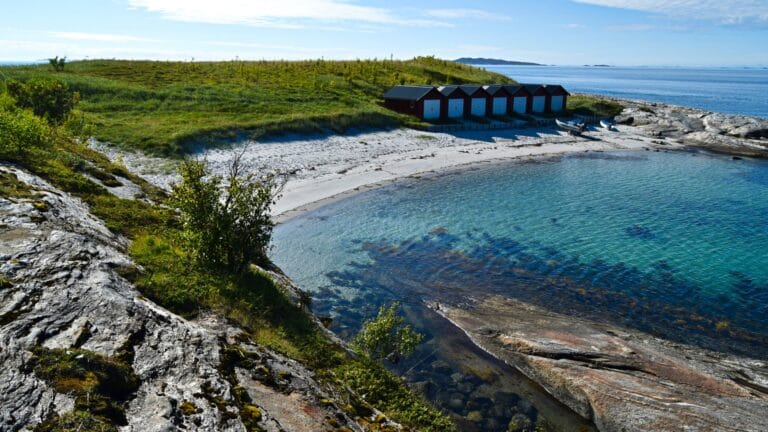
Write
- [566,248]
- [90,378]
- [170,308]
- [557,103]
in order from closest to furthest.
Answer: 1. [90,378]
2. [170,308]
3. [566,248]
4. [557,103]

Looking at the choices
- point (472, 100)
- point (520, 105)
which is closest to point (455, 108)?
point (472, 100)

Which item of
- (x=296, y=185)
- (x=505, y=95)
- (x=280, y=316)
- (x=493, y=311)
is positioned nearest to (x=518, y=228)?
(x=493, y=311)

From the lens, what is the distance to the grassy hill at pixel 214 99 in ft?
148

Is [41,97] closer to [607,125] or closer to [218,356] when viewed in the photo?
[218,356]

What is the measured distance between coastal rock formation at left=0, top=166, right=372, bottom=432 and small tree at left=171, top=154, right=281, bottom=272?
112 inches

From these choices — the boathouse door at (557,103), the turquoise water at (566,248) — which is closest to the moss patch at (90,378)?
the turquoise water at (566,248)

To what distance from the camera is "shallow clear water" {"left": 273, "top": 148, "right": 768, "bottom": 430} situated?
2256 cm

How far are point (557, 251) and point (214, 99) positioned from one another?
4656 cm

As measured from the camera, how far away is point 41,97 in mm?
33094

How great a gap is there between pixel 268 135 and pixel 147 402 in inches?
1686

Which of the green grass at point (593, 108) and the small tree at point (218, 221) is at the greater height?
the green grass at point (593, 108)

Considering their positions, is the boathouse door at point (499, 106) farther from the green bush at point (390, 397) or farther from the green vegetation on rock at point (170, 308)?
the green bush at point (390, 397)

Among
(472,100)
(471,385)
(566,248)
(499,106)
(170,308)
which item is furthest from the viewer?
(499,106)

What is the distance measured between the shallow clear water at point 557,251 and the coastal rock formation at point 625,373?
189cm
